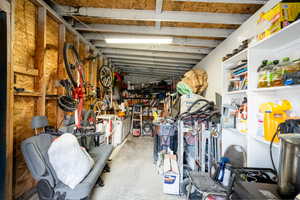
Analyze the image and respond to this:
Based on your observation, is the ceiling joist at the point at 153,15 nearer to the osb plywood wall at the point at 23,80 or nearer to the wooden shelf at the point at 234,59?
the osb plywood wall at the point at 23,80

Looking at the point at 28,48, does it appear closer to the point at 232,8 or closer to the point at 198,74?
the point at 232,8

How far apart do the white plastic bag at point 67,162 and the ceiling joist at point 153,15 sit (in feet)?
6.43

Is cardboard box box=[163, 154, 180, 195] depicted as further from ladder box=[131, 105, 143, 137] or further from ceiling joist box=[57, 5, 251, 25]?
ladder box=[131, 105, 143, 137]

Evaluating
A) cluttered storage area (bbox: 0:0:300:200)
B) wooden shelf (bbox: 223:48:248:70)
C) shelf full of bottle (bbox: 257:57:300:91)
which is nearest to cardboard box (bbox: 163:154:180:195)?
cluttered storage area (bbox: 0:0:300:200)

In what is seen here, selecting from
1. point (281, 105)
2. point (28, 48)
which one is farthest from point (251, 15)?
point (28, 48)

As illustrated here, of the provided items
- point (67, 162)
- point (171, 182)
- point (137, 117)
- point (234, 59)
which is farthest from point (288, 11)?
point (137, 117)

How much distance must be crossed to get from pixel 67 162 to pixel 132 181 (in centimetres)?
134

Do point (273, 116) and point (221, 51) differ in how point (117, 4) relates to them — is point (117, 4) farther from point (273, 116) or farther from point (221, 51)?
point (273, 116)

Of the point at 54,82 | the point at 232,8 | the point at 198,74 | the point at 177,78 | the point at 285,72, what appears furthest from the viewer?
the point at 177,78

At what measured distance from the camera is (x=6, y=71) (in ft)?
5.28

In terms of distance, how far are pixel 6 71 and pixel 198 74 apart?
3.70 metres

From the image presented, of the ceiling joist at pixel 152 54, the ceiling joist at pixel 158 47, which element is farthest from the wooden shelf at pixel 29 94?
the ceiling joist at pixel 152 54

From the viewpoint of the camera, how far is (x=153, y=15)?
7.84ft

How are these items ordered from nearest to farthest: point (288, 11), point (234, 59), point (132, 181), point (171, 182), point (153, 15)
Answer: point (288, 11) → point (234, 59) → point (171, 182) → point (153, 15) → point (132, 181)
